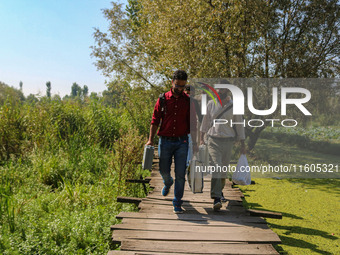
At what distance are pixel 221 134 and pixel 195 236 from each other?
1.32m

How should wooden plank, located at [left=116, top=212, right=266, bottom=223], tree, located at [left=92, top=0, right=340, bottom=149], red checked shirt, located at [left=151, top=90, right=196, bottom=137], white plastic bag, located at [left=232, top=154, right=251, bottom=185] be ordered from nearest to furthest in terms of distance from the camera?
1. red checked shirt, located at [left=151, top=90, right=196, bottom=137]
2. wooden plank, located at [left=116, top=212, right=266, bottom=223]
3. white plastic bag, located at [left=232, top=154, right=251, bottom=185]
4. tree, located at [left=92, top=0, right=340, bottom=149]

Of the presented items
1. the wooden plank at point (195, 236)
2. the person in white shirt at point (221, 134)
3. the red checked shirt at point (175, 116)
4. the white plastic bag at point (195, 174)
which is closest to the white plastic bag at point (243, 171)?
the person in white shirt at point (221, 134)

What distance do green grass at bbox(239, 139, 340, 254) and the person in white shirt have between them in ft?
5.18

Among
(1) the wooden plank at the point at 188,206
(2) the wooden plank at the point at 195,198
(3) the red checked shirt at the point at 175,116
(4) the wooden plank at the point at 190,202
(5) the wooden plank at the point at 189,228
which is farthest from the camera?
(2) the wooden plank at the point at 195,198

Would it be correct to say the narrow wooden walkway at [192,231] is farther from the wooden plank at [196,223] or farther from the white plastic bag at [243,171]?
the white plastic bag at [243,171]

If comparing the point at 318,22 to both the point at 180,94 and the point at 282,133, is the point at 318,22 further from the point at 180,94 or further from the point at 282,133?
the point at 180,94

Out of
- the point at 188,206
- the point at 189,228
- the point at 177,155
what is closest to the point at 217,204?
the point at 188,206

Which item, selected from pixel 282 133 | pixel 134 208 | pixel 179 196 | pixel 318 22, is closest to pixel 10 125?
pixel 134 208

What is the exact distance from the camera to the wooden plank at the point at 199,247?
9.68ft

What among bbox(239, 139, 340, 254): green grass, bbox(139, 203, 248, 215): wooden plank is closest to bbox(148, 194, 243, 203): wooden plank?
bbox(139, 203, 248, 215): wooden plank

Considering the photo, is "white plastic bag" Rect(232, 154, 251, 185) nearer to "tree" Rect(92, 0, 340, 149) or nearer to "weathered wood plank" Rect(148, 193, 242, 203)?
"weathered wood plank" Rect(148, 193, 242, 203)

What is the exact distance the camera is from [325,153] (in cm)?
1413

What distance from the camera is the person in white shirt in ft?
12.4

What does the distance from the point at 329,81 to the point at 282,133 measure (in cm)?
522
